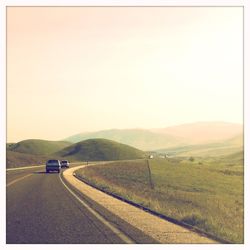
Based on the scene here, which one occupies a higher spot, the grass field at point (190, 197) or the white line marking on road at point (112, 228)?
the white line marking on road at point (112, 228)

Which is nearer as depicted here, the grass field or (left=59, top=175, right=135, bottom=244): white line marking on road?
(left=59, top=175, right=135, bottom=244): white line marking on road

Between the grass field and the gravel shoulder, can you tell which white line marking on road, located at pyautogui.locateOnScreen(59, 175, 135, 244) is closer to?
the gravel shoulder

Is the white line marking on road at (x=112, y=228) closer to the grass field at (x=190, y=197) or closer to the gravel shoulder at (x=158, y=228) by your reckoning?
the gravel shoulder at (x=158, y=228)

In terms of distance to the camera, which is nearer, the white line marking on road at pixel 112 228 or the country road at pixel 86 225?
the white line marking on road at pixel 112 228

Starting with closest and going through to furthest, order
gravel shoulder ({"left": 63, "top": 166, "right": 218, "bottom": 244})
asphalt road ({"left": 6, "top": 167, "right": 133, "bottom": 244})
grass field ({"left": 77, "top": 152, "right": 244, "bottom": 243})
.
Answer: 1. asphalt road ({"left": 6, "top": 167, "right": 133, "bottom": 244})
2. gravel shoulder ({"left": 63, "top": 166, "right": 218, "bottom": 244})
3. grass field ({"left": 77, "top": 152, "right": 244, "bottom": 243})

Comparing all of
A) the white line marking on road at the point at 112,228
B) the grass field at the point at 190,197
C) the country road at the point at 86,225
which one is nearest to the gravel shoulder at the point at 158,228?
the country road at the point at 86,225

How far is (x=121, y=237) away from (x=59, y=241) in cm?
141

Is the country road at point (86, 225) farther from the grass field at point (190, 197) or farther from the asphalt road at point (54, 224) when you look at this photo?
the grass field at point (190, 197)

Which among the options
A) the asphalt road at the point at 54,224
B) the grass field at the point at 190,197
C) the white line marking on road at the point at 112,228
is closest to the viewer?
the white line marking on road at the point at 112,228

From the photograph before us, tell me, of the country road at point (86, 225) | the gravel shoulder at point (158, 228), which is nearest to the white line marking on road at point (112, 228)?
the country road at point (86, 225)

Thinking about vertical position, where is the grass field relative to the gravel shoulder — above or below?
below

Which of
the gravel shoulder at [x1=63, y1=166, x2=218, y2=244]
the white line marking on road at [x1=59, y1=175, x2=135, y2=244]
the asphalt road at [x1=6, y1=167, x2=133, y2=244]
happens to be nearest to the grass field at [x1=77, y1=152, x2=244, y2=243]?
the gravel shoulder at [x1=63, y1=166, x2=218, y2=244]

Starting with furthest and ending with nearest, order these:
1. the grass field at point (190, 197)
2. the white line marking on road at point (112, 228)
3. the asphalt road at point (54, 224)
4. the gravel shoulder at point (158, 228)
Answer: the grass field at point (190, 197)
the gravel shoulder at point (158, 228)
the asphalt road at point (54, 224)
the white line marking on road at point (112, 228)
